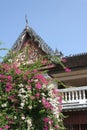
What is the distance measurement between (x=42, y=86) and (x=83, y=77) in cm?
892

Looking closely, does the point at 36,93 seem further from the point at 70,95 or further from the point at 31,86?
the point at 70,95

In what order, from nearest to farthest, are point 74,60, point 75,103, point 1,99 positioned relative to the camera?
point 1,99
point 75,103
point 74,60

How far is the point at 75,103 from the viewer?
15250 mm

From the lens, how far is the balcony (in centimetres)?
1514

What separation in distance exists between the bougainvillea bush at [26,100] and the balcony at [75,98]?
6065 mm

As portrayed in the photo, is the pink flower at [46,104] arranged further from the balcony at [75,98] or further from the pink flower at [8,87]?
the balcony at [75,98]

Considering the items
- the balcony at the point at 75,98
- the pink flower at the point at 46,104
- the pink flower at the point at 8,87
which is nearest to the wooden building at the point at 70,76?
the balcony at the point at 75,98

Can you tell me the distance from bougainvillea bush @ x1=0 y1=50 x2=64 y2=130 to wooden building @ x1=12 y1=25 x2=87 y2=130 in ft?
16.2

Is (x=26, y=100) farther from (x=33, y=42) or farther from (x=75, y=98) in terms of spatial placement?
(x=33, y=42)

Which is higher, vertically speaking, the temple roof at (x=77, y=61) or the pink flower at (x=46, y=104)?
the temple roof at (x=77, y=61)

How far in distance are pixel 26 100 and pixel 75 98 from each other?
7.27 meters

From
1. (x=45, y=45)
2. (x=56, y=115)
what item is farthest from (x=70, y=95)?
(x=56, y=115)

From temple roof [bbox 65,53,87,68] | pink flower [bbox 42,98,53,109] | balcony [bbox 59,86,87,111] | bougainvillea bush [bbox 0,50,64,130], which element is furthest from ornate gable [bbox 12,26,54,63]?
pink flower [bbox 42,98,53,109]

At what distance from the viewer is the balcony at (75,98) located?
49.7ft
